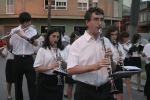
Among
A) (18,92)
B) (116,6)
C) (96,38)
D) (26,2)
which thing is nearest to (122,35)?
(18,92)

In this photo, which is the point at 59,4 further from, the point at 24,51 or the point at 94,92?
the point at 94,92

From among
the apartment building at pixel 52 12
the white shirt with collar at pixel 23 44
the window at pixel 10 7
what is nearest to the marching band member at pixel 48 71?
the white shirt with collar at pixel 23 44

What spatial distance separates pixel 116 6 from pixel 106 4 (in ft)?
9.79

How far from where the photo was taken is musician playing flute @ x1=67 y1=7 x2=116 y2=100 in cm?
405

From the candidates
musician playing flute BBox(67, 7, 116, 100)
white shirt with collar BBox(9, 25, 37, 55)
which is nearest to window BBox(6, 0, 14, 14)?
white shirt with collar BBox(9, 25, 37, 55)

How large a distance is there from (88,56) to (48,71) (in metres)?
1.63

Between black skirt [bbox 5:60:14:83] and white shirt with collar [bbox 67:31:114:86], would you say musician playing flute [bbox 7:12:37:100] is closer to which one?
black skirt [bbox 5:60:14:83]

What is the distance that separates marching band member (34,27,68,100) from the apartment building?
33029 mm

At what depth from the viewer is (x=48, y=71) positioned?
5.54 m

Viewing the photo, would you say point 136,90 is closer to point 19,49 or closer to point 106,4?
point 19,49

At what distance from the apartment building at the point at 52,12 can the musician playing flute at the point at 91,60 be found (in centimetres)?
3455

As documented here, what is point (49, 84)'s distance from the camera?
557cm

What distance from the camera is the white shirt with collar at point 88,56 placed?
4070mm

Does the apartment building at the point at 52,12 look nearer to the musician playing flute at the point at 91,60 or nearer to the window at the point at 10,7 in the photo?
the window at the point at 10,7
